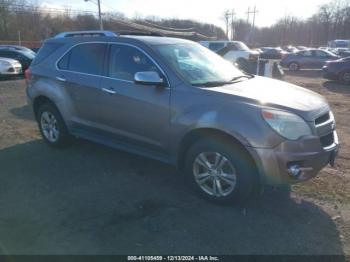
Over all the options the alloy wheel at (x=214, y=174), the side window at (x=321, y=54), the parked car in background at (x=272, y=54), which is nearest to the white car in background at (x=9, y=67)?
the alloy wheel at (x=214, y=174)

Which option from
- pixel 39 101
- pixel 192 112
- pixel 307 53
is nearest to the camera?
pixel 192 112

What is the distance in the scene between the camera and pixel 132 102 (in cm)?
458

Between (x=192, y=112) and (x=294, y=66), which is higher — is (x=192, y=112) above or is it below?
above

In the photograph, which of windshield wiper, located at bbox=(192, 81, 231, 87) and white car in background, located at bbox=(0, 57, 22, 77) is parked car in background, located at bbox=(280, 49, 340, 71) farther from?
windshield wiper, located at bbox=(192, 81, 231, 87)

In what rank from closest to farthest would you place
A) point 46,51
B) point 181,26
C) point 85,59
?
A: point 85,59, point 46,51, point 181,26

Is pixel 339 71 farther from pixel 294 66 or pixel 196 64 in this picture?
pixel 196 64

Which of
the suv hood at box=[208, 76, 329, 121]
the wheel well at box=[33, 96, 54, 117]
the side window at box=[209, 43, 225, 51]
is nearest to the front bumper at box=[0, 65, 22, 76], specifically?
the side window at box=[209, 43, 225, 51]

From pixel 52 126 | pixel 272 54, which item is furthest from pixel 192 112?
pixel 272 54

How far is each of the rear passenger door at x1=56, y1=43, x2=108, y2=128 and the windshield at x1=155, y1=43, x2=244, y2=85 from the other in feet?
3.33

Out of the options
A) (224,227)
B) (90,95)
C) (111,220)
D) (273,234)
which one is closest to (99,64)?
(90,95)

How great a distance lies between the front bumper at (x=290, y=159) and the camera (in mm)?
3598

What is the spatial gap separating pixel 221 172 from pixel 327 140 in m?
1.18

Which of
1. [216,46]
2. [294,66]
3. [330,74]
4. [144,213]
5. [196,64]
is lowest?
[294,66]

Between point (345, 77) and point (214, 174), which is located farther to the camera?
point (345, 77)
